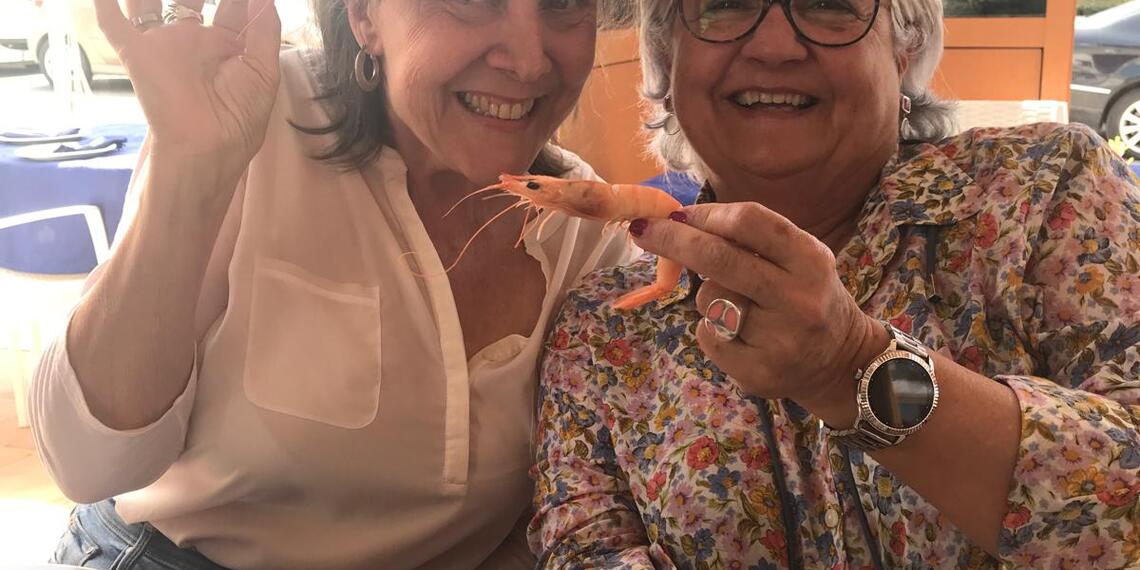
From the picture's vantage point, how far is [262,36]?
1.38 metres

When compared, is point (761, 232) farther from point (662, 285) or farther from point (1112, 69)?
point (1112, 69)

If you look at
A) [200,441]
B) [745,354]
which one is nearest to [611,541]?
[745,354]

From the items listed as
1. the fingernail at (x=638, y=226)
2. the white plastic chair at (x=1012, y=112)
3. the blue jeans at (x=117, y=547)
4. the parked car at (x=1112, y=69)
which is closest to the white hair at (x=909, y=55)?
the fingernail at (x=638, y=226)

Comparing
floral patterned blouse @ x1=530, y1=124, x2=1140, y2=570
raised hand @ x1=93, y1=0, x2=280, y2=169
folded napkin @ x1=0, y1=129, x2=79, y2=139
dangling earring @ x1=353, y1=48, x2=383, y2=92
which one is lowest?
folded napkin @ x1=0, y1=129, x2=79, y2=139

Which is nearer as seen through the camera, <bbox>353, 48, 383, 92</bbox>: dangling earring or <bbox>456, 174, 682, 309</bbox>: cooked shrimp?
<bbox>456, 174, 682, 309</bbox>: cooked shrimp

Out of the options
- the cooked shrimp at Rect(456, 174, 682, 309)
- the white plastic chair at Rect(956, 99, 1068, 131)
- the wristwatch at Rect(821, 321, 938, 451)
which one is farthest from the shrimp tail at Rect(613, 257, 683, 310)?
the white plastic chair at Rect(956, 99, 1068, 131)

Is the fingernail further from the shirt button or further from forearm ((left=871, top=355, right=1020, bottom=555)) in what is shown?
the shirt button

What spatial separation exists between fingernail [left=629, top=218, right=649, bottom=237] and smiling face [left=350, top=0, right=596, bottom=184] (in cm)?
44

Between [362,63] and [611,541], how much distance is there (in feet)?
2.74

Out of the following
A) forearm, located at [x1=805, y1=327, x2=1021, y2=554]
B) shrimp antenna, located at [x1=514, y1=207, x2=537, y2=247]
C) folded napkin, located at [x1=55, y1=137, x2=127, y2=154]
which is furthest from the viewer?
folded napkin, located at [x1=55, y1=137, x2=127, y2=154]

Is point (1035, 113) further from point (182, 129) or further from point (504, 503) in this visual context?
point (182, 129)

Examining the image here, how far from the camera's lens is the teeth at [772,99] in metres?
1.41

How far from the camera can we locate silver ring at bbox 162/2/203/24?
1.33m

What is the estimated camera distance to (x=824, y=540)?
4.26 feet
